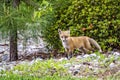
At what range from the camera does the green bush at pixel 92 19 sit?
11242 mm

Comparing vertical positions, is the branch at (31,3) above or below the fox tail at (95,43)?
above

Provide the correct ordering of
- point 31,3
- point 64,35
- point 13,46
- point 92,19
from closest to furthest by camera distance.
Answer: point 64,35 < point 31,3 < point 13,46 < point 92,19

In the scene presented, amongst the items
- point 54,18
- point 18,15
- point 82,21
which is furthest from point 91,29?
point 18,15

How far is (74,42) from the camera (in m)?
10.9

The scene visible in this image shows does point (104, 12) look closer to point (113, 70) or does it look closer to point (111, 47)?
point (111, 47)

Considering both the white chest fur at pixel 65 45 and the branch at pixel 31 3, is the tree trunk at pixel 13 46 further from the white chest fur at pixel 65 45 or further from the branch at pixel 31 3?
the white chest fur at pixel 65 45

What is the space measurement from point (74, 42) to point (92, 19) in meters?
0.98

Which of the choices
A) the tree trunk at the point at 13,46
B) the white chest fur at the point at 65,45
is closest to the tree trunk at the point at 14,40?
the tree trunk at the point at 13,46

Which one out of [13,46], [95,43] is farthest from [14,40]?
[95,43]

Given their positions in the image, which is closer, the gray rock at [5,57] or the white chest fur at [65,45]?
the white chest fur at [65,45]

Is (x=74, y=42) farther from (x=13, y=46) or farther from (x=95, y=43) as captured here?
(x=13, y=46)

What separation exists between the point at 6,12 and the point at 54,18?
199cm

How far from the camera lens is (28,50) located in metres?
13.4

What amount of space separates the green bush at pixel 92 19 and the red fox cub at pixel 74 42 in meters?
0.38
